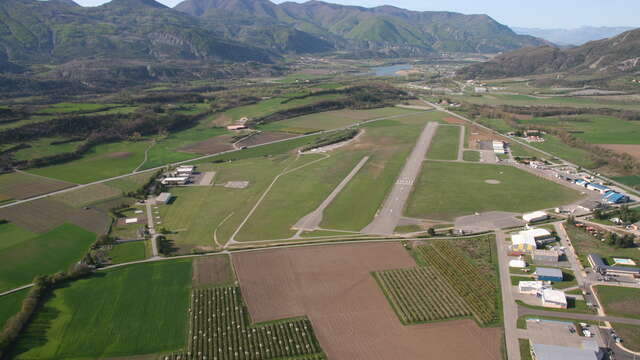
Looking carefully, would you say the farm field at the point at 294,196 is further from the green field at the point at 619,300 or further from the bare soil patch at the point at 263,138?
the green field at the point at 619,300

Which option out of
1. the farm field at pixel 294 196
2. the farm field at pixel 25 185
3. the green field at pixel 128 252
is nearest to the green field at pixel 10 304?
the green field at pixel 128 252

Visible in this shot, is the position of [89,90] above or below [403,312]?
above

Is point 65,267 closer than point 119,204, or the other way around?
point 65,267

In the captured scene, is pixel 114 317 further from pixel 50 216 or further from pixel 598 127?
pixel 598 127

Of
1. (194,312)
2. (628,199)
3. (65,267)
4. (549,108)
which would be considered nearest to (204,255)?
(194,312)

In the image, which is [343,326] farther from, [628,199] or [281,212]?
[628,199]
